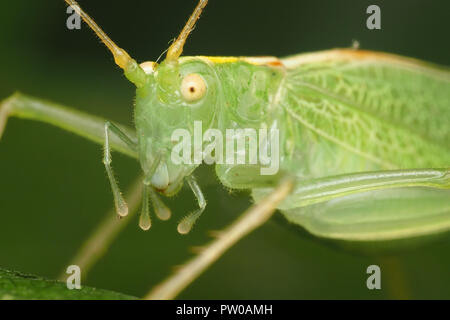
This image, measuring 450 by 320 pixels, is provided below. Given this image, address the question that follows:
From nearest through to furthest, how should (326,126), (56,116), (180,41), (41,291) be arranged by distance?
1. (41,291)
2. (180,41)
3. (326,126)
4. (56,116)

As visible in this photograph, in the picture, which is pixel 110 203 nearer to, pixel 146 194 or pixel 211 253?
pixel 146 194

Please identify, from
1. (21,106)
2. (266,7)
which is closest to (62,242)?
(21,106)

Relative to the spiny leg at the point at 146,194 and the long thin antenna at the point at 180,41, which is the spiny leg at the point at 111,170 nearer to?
the spiny leg at the point at 146,194

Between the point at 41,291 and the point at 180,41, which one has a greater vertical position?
the point at 180,41

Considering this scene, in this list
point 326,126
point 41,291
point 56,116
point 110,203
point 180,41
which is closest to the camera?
point 41,291

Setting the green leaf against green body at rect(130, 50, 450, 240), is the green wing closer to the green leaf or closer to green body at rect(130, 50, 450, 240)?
green body at rect(130, 50, 450, 240)

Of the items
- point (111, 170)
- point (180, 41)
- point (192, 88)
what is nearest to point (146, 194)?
point (111, 170)

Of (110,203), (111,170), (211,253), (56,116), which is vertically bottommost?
(211,253)
